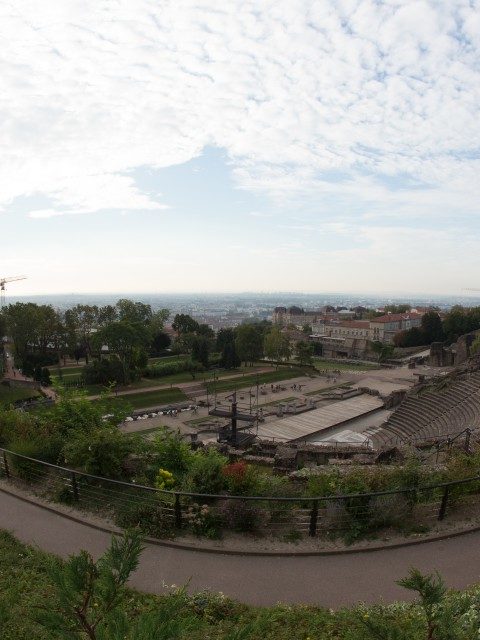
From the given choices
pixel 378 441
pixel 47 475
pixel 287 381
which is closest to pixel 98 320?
pixel 287 381

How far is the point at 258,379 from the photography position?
2132 inches

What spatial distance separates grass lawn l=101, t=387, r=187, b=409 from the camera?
42.2 meters

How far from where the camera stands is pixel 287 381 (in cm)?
5584

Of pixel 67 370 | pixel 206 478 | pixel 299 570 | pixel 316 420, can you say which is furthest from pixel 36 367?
pixel 299 570

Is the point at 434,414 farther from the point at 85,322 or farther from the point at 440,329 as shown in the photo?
the point at 440,329

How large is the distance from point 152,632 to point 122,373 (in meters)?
47.0

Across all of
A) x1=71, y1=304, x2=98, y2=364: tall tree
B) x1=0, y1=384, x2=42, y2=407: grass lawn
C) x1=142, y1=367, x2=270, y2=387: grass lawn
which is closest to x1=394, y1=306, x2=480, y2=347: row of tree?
x1=142, y1=367, x2=270, y2=387: grass lawn

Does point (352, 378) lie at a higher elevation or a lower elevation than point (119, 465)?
lower

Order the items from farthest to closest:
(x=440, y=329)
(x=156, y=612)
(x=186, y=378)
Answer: (x=440, y=329) < (x=186, y=378) < (x=156, y=612)

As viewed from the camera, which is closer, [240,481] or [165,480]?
[240,481]

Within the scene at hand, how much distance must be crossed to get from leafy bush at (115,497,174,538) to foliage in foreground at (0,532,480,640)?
1.39 metres

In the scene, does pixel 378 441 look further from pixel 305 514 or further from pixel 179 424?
pixel 305 514

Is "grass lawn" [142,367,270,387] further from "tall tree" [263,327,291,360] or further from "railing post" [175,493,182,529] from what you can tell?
"railing post" [175,493,182,529]

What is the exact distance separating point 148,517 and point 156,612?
442 cm
